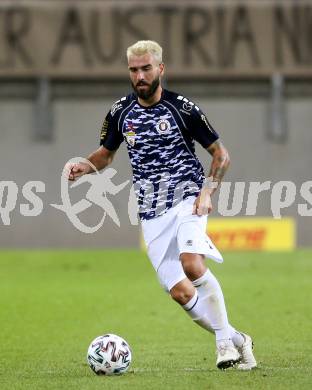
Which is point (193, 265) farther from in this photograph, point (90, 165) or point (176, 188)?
point (90, 165)

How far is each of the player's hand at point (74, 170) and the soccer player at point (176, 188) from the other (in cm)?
45

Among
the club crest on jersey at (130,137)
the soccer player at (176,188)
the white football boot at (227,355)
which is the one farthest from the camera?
the club crest on jersey at (130,137)

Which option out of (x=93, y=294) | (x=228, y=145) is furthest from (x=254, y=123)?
(x=93, y=294)

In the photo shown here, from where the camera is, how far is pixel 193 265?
8.18 metres

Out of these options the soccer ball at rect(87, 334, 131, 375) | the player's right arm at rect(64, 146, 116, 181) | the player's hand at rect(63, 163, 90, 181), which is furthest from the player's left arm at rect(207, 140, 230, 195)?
the soccer ball at rect(87, 334, 131, 375)

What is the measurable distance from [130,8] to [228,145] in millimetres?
4162

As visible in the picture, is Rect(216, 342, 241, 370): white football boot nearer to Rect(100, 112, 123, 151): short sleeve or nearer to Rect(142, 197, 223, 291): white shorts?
Rect(142, 197, 223, 291): white shorts

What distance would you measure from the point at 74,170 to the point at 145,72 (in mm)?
1043

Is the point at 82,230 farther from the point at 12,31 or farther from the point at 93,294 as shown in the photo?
the point at 93,294

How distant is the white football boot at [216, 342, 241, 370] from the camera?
8.13 meters

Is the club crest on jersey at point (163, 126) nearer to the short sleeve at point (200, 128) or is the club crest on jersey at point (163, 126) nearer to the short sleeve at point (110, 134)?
the short sleeve at point (200, 128)

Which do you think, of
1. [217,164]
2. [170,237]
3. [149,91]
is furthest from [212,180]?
[149,91]

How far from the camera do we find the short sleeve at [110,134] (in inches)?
346

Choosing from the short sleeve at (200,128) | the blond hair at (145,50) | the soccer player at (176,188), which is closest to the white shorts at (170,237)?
the soccer player at (176,188)
